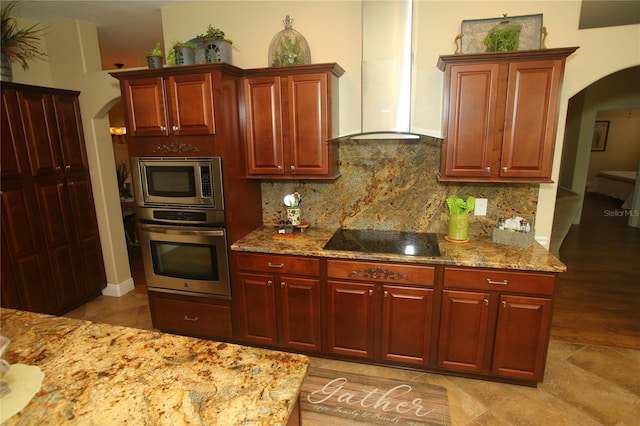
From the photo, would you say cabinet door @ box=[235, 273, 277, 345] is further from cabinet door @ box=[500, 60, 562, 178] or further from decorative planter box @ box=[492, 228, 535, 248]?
cabinet door @ box=[500, 60, 562, 178]

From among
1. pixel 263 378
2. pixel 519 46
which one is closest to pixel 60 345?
pixel 263 378

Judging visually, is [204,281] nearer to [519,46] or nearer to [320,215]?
[320,215]

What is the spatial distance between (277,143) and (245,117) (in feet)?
1.07

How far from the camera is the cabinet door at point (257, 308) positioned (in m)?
2.60

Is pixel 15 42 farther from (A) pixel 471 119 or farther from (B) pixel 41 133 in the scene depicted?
(A) pixel 471 119

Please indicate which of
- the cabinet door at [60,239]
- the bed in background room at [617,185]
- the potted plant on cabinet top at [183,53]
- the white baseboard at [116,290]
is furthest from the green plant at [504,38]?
the bed in background room at [617,185]

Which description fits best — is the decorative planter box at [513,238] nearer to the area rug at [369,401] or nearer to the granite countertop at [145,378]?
the area rug at [369,401]

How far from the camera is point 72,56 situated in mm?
3305

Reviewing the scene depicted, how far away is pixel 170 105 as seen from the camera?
2482 mm

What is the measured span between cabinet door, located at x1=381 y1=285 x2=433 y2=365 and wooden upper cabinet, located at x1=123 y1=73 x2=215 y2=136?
1.76 metres

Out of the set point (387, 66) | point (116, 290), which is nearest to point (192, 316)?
point (116, 290)

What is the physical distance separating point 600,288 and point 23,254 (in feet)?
19.1

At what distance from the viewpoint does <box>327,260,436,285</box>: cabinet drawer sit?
7.43ft

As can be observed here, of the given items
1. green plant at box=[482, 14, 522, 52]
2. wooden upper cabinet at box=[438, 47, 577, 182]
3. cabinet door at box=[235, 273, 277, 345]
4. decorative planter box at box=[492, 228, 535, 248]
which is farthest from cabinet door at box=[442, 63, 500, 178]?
cabinet door at box=[235, 273, 277, 345]
